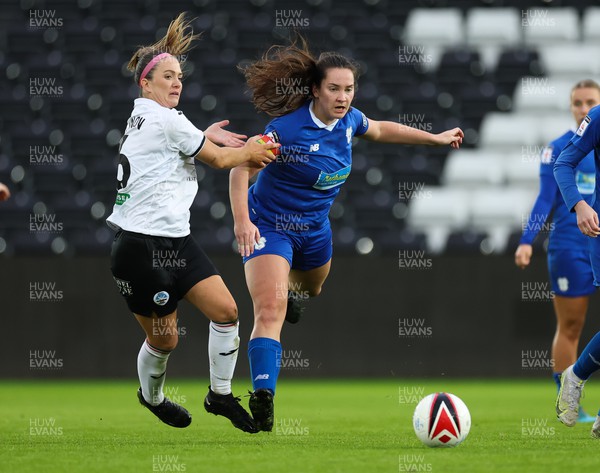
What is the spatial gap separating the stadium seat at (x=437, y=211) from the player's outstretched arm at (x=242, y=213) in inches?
320

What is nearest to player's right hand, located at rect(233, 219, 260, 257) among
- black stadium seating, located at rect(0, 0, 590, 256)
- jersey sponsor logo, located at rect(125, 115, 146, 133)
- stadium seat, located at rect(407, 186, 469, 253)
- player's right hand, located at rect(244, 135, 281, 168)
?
player's right hand, located at rect(244, 135, 281, 168)

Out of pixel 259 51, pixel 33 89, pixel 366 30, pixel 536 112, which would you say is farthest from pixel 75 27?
pixel 536 112

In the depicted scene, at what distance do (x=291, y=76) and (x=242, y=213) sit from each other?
107 centimetres

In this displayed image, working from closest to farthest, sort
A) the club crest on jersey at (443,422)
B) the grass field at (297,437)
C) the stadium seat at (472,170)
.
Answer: the grass field at (297,437), the club crest on jersey at (443,422), the stadium seat at (472,170)

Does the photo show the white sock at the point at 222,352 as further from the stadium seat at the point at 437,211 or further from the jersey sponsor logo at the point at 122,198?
the stadium seat at the point at 437,211

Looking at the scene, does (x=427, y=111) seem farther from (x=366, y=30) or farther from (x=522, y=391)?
(x=522, y=391)

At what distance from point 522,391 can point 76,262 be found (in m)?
5.05

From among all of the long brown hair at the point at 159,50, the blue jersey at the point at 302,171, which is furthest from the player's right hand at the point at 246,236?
the long brown hair at the point at 159,50

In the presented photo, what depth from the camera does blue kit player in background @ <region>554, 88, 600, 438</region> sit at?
6.18 m

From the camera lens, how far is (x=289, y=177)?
6.73 m

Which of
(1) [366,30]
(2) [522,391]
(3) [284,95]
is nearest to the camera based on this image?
(3) [284,95]

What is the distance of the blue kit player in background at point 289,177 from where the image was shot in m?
6.35

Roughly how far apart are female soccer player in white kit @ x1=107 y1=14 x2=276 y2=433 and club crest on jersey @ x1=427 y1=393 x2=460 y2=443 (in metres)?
1.13

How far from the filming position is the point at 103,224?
547 inches
